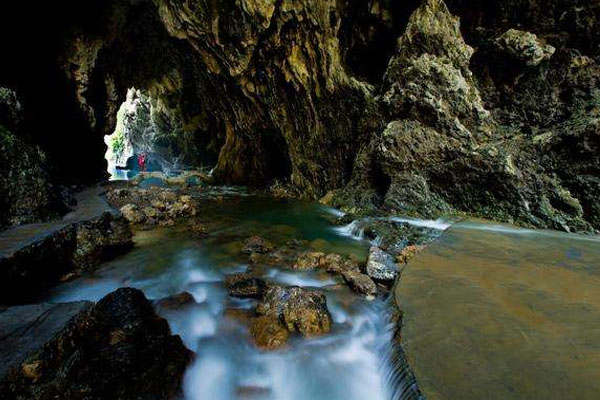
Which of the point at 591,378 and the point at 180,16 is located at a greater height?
the point at 180,16

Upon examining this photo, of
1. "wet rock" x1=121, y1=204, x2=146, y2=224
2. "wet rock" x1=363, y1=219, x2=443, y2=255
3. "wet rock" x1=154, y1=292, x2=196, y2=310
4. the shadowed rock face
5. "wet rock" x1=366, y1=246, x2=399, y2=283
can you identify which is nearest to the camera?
"wet rock" x1=154, y1=292, x2=196, y2=310

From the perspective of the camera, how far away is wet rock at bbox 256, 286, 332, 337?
3.47 m

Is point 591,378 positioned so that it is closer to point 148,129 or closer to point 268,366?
point 268,366

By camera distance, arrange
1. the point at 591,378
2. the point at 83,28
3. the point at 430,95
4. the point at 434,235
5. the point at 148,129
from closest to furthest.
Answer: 1. the point at 591,378
2. the point at 434,235
3. the point at 430,95
4. the point at 83,28
5. the point at 148,129

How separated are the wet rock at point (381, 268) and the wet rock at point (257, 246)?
2064 millimetres

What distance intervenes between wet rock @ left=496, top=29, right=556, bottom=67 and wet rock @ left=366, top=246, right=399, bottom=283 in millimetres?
6607

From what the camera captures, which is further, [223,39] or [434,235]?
[223,39]

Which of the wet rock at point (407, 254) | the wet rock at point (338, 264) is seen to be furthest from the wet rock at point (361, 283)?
the wet rock at point (407, 254)

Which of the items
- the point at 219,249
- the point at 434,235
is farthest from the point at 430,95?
the point at 219,249

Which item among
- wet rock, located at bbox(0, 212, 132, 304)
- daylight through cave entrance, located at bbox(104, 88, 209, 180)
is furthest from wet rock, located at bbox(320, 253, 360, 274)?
daylight through cave entrance, located at bbox(104, 88, 209, 180)

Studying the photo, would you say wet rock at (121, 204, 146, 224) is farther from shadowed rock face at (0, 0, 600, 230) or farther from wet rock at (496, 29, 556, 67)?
wet rock at (496, 29, 556, 67)

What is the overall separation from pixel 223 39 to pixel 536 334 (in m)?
12.5

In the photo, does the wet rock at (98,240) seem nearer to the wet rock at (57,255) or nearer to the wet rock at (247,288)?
the wet rock at (57,255)

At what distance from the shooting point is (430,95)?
8.58m
